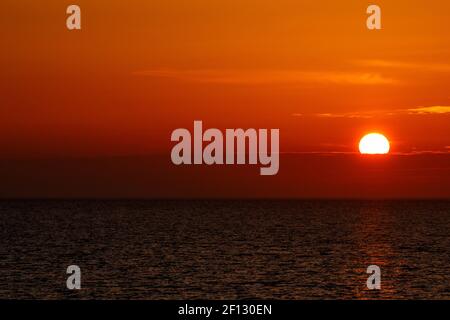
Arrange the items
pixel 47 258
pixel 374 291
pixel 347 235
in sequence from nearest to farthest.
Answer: pixel 374 291, pixel 47 258, pixel 347 235

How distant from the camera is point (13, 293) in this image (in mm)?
61156

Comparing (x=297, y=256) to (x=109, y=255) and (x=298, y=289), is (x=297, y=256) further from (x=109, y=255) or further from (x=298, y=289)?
(x=298, y=289)

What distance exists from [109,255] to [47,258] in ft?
25.4

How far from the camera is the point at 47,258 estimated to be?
95062 millimetres

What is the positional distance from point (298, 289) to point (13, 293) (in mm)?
22613

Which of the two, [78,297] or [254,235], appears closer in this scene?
[78,297]

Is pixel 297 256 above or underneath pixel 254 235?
underneath
